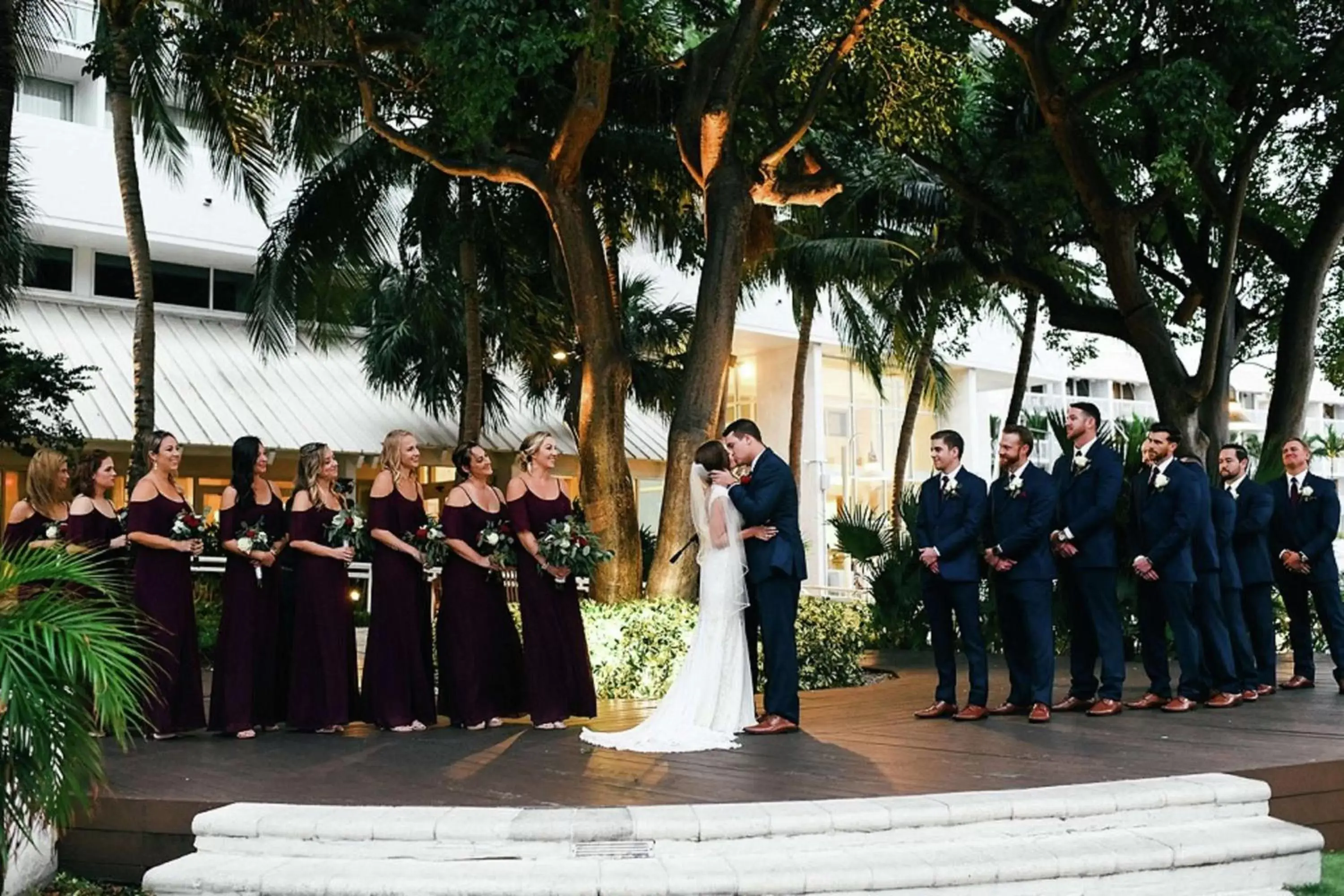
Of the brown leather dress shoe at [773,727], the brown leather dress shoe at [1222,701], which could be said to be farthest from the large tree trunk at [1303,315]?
the brown leather dress shoe at [773,727]

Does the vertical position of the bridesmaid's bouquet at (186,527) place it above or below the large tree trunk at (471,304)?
below

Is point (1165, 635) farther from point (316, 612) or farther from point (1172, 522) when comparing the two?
point (316, 612)

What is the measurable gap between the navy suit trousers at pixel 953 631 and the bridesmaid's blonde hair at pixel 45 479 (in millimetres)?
6527

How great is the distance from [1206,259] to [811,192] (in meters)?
8.33

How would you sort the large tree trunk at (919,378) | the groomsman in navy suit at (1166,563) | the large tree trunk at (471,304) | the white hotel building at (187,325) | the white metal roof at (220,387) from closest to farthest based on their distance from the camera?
the groomsman in navy suit at (1166,563) < the large tree trunk at (471,304) < the white metal roof at (220,387) < the white hotel building at (187,325) < the large tree trunk at (919,378)

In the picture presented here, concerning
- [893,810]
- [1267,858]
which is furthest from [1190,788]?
[893,810]

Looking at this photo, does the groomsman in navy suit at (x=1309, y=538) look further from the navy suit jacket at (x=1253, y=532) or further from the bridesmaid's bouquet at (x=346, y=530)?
the bridesmaid's bouquet at (x=346, y=530)

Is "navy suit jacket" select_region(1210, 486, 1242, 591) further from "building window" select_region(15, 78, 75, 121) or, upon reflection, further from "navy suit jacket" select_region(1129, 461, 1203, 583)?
"building window" select_region(15, 78, 75, 121)

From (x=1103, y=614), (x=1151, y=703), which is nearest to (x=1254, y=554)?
(x=1151, y=703)

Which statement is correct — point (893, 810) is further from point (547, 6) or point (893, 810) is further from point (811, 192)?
point (811, 192)

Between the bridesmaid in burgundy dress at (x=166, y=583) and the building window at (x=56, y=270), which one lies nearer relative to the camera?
the bridesmaid in burgundy dress at (x=166, y=583)

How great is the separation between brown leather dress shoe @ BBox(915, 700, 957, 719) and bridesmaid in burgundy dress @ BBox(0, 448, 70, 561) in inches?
257

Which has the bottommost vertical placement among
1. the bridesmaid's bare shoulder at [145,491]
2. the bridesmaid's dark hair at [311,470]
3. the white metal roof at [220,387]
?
the bridesmaid's bare shoulder at [145,491]

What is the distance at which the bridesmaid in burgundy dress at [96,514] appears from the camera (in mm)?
9625
